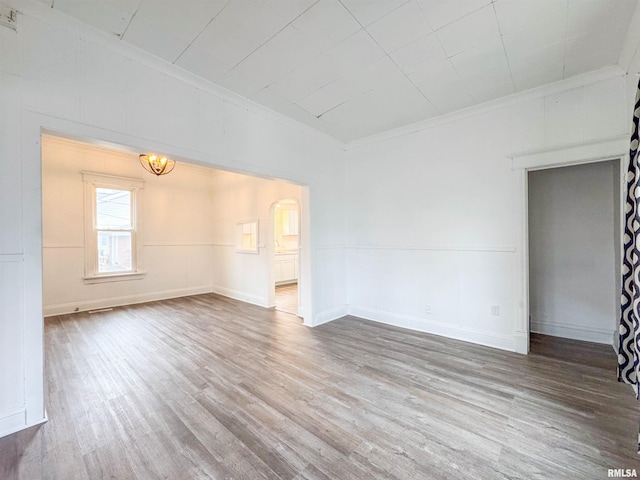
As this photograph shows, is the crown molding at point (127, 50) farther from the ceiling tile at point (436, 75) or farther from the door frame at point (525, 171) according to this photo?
the door frame at point (525, 171)

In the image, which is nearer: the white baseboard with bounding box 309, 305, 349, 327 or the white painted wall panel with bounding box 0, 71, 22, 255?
the white painted wall panel with bounding box 0, 71, 22, 255

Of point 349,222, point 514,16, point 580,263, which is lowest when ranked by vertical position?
point 580,263

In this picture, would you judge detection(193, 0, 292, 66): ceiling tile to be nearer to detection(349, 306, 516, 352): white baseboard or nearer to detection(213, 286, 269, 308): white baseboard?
detection(349, 306, 516, 352): white baseboard

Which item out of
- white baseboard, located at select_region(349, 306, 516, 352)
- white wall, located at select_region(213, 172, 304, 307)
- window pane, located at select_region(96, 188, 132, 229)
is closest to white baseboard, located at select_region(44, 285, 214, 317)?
white wall, located at select_region(213, 172, 304, 307)

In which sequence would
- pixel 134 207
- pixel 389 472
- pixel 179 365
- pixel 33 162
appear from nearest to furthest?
pixel 389 472
pixel 33 162
pixel 179 365
pixel 134 207

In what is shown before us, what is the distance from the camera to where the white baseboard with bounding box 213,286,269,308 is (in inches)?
228

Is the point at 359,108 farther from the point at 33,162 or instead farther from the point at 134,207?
the point at 134,207

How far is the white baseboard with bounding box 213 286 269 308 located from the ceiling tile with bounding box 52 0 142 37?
4.67m

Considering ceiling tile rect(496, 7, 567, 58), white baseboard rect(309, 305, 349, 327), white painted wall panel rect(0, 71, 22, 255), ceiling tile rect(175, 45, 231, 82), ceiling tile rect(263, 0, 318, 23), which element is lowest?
white baseboard rect(309, 305, 349, 327)

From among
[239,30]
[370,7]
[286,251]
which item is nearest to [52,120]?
[239,30]

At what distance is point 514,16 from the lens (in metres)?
2.11

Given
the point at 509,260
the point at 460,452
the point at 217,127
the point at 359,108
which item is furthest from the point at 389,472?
the point at 359,108

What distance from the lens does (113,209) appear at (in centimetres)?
582

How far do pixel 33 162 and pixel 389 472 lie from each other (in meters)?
3.24
